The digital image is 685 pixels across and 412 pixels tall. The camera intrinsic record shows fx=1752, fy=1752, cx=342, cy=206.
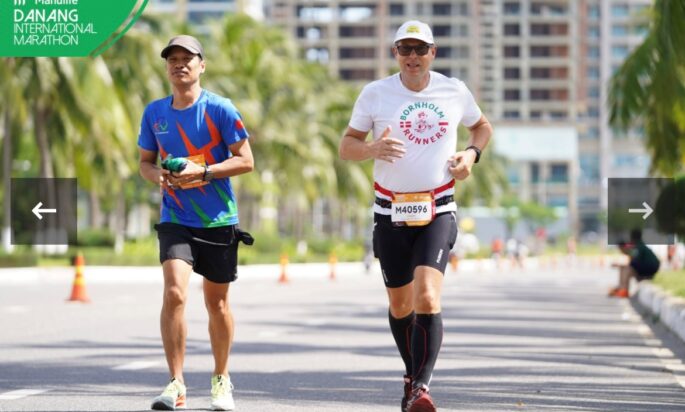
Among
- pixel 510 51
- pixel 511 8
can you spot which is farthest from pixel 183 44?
pixel 511 8

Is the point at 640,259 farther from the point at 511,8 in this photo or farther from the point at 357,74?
the point at 511,8

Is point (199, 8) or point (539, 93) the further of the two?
point (539, 93)

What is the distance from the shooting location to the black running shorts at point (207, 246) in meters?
9.59

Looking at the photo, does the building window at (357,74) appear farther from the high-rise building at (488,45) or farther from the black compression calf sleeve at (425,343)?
the black compression calf sleeve at (425,343)

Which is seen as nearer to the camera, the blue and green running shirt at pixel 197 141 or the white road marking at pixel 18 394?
the blue and green running shirt at pixel 197 141

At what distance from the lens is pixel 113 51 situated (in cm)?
4459

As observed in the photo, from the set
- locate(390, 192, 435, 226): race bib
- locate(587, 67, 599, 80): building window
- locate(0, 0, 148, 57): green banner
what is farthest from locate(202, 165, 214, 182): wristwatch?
locate(587, 67, 599, 80): building window

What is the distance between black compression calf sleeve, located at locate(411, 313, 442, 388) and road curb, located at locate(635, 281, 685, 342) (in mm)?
9025

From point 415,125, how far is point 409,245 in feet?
2.13

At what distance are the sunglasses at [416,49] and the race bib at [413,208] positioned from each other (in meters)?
0.74

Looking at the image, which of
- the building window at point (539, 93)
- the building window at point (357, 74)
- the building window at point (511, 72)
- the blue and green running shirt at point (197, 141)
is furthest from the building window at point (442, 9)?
the blue and green running shirt at point (197, 141)

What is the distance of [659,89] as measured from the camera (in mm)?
24984

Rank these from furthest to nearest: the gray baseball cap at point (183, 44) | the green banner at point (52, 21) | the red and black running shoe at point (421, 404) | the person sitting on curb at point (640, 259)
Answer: the person sitting on curb at point (640, 259) < the green banner at point (52, 21) < the gray baseball cap at point (183, 44) < the red and black running shoe at point (421, 404)

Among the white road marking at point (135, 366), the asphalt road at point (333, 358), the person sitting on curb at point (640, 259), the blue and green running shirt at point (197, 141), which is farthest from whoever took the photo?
the person sitting on curb at point (640, 259)
